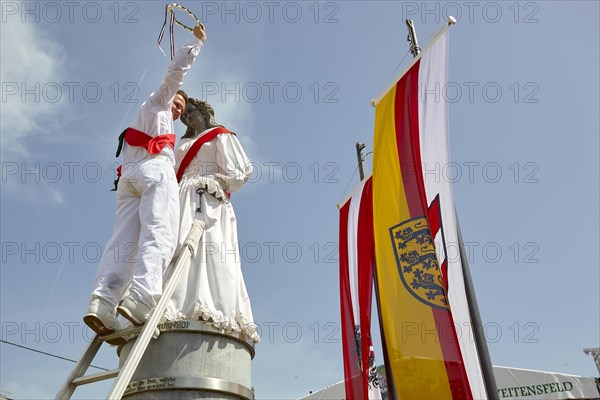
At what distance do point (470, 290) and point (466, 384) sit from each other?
3.29 feet

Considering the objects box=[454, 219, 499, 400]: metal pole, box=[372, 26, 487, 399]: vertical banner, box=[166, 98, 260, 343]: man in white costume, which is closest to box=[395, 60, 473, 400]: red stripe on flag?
box=[372, 26, 487, 399]: vertical banner

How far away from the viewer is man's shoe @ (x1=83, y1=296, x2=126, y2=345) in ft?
12.5

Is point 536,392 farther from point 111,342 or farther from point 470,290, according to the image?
point 111,342

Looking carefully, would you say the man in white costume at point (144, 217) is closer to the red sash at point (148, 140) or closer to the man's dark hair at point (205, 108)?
the red sash at point (148, 140)

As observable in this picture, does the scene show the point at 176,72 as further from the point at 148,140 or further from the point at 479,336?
the point at 479,336

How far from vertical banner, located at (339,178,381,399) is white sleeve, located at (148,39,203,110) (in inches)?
230

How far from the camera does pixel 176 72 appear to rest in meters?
4.48

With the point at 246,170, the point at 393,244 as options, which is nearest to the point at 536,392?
the point at 393,244

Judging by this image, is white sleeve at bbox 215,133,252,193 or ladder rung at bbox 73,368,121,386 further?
white sleeve at bbox 215,133,252,193

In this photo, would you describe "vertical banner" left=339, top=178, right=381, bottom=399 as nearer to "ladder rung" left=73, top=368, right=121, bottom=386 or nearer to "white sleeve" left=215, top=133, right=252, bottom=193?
"white sleeve" left=215, top=133, right=252, bottom=193

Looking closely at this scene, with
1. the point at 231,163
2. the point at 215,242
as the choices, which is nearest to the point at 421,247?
the point at 231,163

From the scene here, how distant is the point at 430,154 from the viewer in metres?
6.59

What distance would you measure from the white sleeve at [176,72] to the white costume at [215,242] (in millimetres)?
926

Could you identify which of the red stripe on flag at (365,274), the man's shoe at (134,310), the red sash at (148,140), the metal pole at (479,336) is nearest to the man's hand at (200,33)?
the red sash at (148,140)
